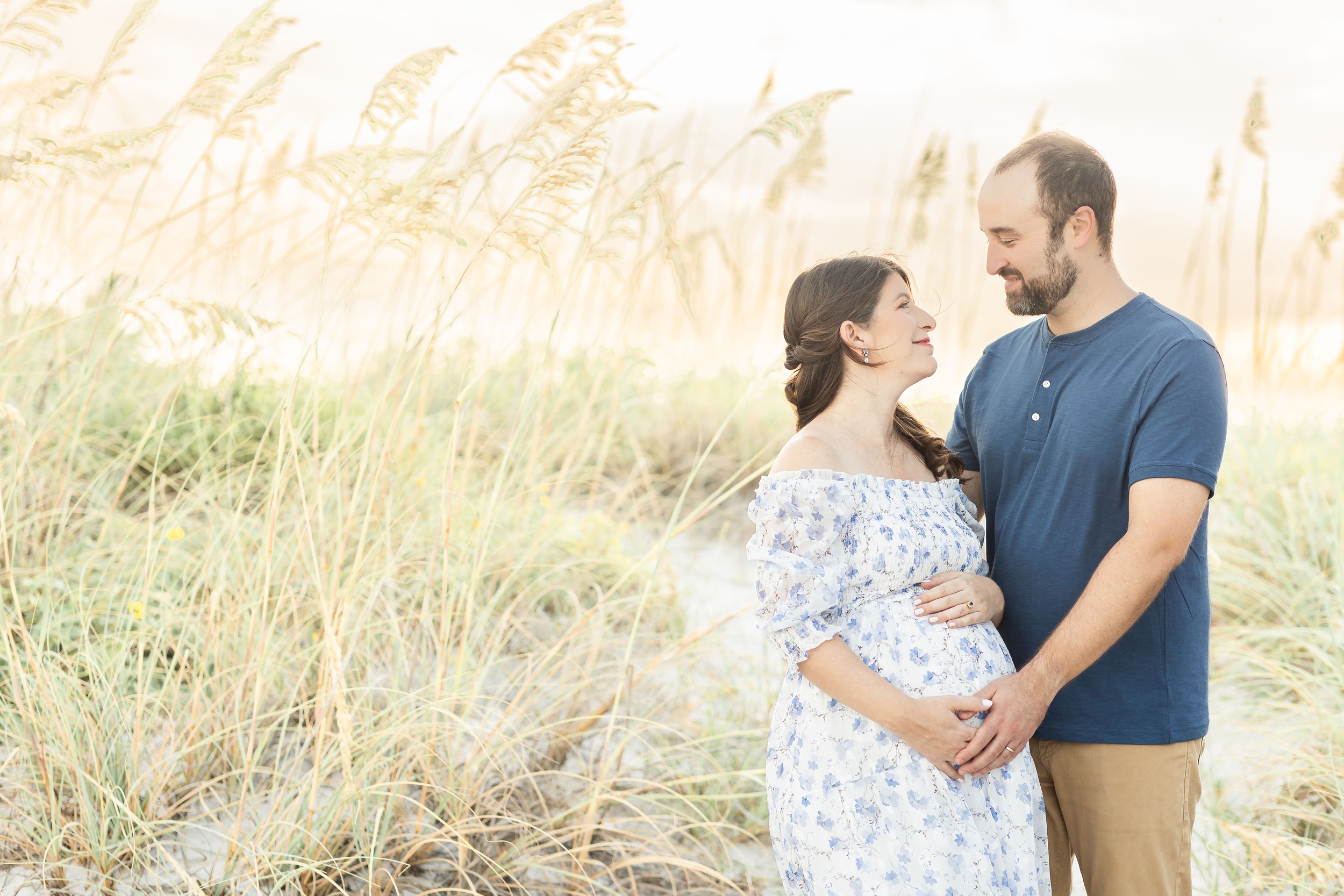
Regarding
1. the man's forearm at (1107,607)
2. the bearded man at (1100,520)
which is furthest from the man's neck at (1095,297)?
the man's forearm at (1107,607)

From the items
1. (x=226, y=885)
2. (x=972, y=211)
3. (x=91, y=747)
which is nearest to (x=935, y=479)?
(x=226, y=885)

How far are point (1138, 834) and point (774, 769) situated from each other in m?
0.82

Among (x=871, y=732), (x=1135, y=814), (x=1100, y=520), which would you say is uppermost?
(x=1100, y=520)

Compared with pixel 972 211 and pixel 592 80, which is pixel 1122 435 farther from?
pixel 972 211

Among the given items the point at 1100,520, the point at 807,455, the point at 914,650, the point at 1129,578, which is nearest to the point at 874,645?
the point at 914,650

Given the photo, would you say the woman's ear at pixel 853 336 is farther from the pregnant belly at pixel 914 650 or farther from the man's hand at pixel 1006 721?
the man's hand at pixel 1006 721

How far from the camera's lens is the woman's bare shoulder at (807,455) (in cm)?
196

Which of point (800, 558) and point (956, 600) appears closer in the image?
point (800, 558)

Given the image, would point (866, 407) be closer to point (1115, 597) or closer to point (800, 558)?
point (800, 558)

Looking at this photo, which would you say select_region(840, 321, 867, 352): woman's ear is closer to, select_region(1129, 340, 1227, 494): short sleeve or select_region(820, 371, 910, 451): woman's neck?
select_region(820, 371, 910, 451): woman's neck

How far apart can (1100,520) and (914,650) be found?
56 cm

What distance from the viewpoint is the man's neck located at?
2232 mm

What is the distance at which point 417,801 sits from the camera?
2432 millimetres

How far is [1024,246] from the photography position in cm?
220
